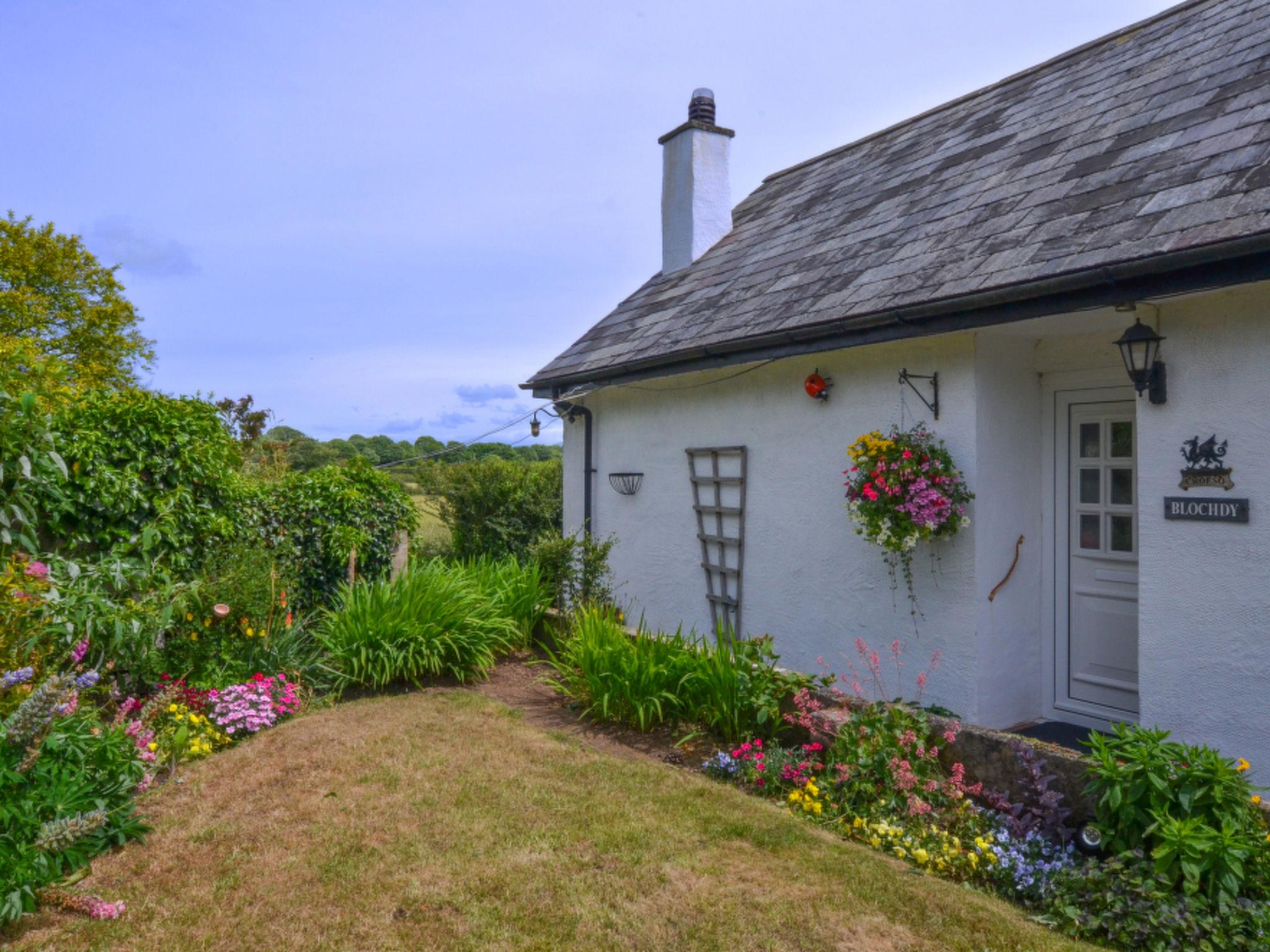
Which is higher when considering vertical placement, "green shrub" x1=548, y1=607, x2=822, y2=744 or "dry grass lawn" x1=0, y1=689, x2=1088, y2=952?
"green shrub" x1=548, y1=607, x2=822, y2=744

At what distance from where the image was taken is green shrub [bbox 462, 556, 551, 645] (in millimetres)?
8328

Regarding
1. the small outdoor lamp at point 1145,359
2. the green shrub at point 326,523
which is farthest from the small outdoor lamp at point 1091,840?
the green shrub at point 326,523

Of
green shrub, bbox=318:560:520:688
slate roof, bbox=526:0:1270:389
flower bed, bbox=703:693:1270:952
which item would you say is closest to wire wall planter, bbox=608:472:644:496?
Answer: slate roof, bbox=526:0:1270:389

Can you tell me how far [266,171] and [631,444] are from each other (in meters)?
4.55

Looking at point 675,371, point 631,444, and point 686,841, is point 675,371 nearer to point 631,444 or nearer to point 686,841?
point 631,444

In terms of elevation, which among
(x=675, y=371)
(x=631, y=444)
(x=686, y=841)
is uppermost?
(x=675, y=371)

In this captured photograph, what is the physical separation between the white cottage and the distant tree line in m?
5.46

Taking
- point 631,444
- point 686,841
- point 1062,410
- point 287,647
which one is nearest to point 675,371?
point 631,444

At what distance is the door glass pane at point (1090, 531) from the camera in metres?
5.84

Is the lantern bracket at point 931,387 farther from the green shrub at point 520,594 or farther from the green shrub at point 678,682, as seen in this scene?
the green shrub at point 520,594

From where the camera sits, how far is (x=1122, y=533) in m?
5.68

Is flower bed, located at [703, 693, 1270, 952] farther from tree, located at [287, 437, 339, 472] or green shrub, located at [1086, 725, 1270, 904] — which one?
tree, located at [287, 437, 339, 472]

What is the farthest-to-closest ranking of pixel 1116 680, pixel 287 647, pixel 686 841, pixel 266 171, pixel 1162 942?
pixel 266 171
pixel 287 647
pixel 1116 680
pixel 686 841
pixel 1162 942

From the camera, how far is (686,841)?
158 inches
